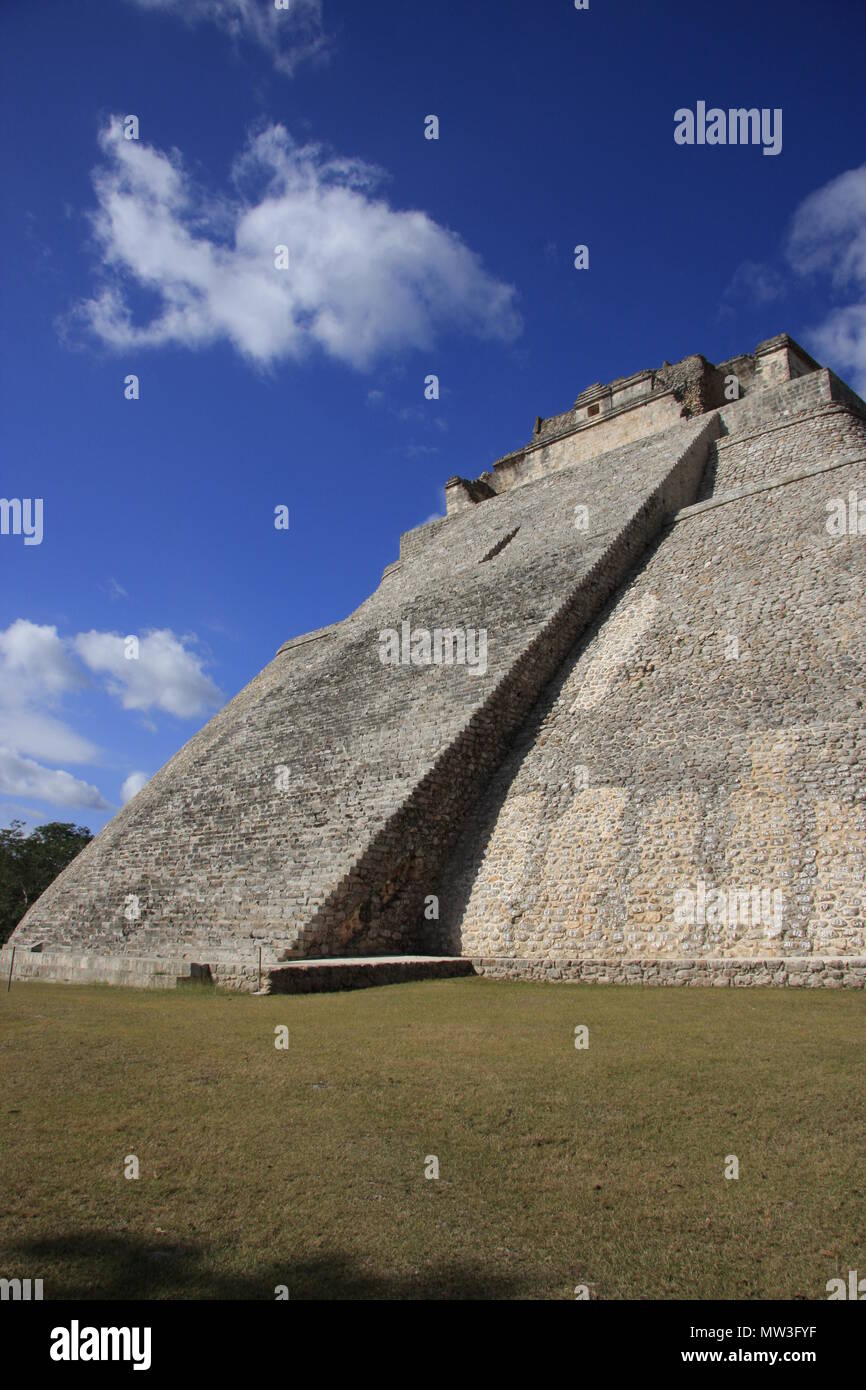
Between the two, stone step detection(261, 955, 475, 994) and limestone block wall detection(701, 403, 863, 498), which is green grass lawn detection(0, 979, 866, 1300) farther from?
limestone block wall detection(701, 403, 863, 498)

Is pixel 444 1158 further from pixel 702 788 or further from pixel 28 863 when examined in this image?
pixel 28 863

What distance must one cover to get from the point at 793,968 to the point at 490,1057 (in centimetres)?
347

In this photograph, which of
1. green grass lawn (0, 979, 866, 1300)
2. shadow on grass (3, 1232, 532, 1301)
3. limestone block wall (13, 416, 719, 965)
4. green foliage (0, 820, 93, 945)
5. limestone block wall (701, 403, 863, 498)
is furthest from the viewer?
green foliage (0, 820, 93, 945)

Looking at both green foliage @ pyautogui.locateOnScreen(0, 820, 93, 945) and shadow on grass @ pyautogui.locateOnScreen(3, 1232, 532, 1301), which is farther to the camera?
green foliage @ pyautogui.locateOnScreen(0, 820, 93, 945)

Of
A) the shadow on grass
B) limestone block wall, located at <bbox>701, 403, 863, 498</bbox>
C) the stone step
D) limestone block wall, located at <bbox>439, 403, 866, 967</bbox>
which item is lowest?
the shadow on grass

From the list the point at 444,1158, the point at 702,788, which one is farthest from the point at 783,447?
the point at 444,1158

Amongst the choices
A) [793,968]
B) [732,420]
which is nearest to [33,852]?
[732,420]

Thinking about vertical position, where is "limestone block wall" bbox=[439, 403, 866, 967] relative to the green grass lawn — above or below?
above

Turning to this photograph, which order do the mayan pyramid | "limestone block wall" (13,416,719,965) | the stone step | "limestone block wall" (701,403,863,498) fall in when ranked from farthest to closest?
"limestone block wall" (701,403,863,498)
"limestone block wall" (13,416,719,965)
the stone step
the mayan pyramid

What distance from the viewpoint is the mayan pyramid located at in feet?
27.6

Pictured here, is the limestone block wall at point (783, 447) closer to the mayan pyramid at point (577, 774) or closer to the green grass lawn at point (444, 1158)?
the mayan pyramid at point (577, 774)

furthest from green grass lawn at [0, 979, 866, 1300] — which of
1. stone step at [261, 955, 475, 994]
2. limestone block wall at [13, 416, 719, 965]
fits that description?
limestone block wall at [13, 416, 719, 965]

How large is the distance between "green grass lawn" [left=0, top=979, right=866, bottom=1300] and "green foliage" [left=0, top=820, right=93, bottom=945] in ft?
89.0

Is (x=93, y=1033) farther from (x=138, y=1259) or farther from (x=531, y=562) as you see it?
(x=531, y=562)
